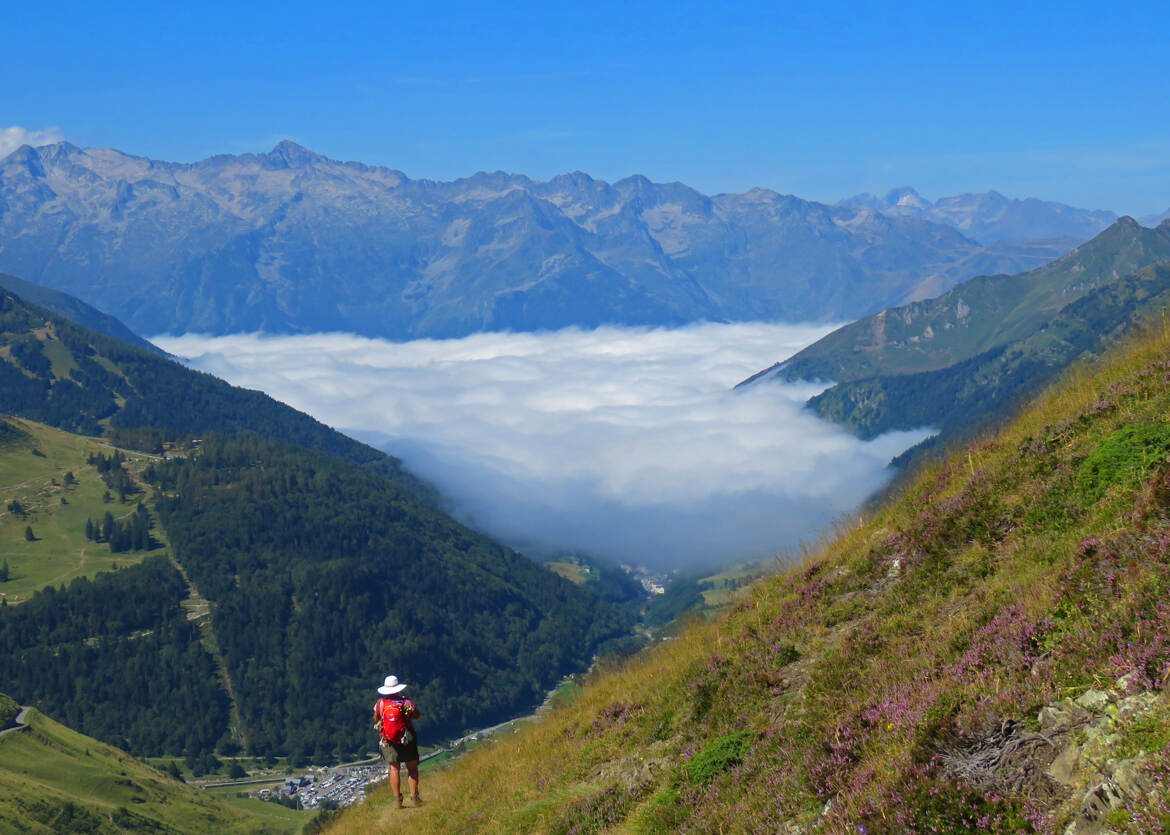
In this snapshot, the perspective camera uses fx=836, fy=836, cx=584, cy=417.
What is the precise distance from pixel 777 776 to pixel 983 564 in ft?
19.0

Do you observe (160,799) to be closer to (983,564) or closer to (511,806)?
(511,806)

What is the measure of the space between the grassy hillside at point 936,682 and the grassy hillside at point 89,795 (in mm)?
100629

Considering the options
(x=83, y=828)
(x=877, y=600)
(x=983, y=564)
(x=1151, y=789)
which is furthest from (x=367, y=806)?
(x=83, y=828)

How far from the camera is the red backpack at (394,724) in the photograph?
20750mm

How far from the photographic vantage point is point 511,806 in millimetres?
17156

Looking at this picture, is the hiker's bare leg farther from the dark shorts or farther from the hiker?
the dark shorts

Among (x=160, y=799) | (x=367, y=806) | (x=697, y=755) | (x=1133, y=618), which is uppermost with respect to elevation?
(x=1133, y=618)

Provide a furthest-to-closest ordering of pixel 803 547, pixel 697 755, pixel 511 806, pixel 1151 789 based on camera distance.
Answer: pixel 803 547
pixel 511 806
pixel 697 755
pixel 1151 789

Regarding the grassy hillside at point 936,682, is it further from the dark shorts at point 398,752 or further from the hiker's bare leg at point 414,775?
the dark shorts at point 398,752

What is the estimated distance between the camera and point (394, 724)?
2077 centimetres

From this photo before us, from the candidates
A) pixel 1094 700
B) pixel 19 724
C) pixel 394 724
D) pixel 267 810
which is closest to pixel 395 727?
pixel 394 724

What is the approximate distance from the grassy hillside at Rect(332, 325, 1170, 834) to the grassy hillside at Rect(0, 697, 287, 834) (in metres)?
101

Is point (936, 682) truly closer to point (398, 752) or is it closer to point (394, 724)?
point (394, 724)

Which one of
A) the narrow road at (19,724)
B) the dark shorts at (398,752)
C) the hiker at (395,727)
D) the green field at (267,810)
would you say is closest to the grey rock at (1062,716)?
the hiker at (395,727)
